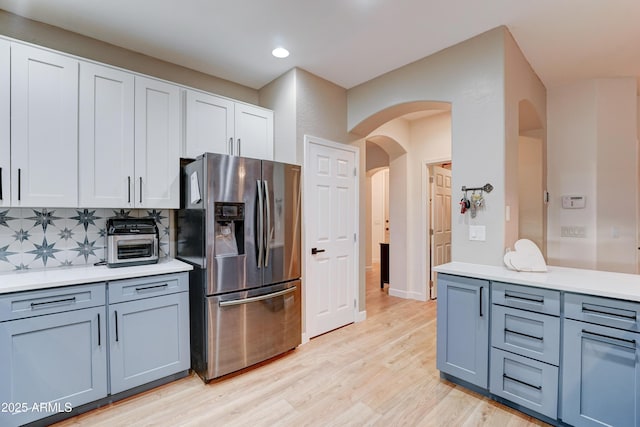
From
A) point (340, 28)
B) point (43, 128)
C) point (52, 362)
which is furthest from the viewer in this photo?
point (340, 28)

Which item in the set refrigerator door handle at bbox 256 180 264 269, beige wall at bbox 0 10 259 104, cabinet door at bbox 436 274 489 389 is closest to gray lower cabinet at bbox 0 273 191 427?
refrigerator door handle at bbox 256 180 264 269

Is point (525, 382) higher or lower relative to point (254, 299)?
lower

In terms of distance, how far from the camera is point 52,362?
183 centimetres

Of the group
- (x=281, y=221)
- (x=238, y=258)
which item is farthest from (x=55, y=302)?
(x=281, y=221)

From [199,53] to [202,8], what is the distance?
0.66 metres

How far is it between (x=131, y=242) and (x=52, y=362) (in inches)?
35.6

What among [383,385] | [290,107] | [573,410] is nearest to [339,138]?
[290,107]

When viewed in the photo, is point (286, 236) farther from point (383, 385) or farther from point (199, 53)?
point (199, 53)

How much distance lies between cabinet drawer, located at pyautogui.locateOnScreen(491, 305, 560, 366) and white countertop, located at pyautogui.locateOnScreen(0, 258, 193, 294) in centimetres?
236

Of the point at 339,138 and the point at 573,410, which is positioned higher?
the point at 339,138

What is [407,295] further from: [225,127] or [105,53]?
[105,53]

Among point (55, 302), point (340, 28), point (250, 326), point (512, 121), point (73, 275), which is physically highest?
point (340, 28)

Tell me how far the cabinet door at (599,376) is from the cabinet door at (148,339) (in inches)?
104

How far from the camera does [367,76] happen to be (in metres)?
3.24
